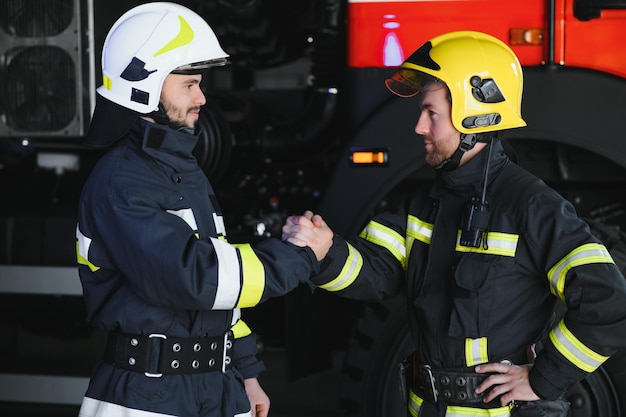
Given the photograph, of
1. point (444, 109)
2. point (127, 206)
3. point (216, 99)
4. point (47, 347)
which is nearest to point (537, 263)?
point (444, 109)

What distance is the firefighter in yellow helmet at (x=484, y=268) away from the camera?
221cm

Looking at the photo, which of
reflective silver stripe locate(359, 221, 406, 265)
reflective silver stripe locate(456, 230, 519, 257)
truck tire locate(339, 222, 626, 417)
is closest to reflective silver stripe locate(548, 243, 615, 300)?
reflective silver stripe locate(456, 230, 519, 257)

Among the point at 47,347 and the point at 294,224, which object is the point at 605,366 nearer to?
the point at 294,224

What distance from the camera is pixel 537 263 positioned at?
2277 mm

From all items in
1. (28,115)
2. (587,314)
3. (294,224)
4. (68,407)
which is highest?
(28,115)

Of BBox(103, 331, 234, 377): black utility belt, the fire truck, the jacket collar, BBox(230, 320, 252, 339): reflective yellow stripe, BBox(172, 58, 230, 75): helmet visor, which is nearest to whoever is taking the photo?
BBox(103, 331, 234, 377): black utility belt

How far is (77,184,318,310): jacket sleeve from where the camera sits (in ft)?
6.86

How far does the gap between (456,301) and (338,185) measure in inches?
43.8

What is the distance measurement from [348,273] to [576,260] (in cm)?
63

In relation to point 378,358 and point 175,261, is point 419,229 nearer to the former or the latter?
point 175,261

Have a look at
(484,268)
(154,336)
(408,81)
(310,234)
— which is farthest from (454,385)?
(408,81)

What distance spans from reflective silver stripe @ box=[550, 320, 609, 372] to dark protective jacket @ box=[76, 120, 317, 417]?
0.65m

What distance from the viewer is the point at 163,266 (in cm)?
208

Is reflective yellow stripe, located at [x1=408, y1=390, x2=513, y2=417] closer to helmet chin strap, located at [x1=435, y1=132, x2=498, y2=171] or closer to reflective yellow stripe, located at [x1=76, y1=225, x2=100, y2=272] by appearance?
helmet chin strap, located at [x1=435, y1=132, x2=498, y2=171]
